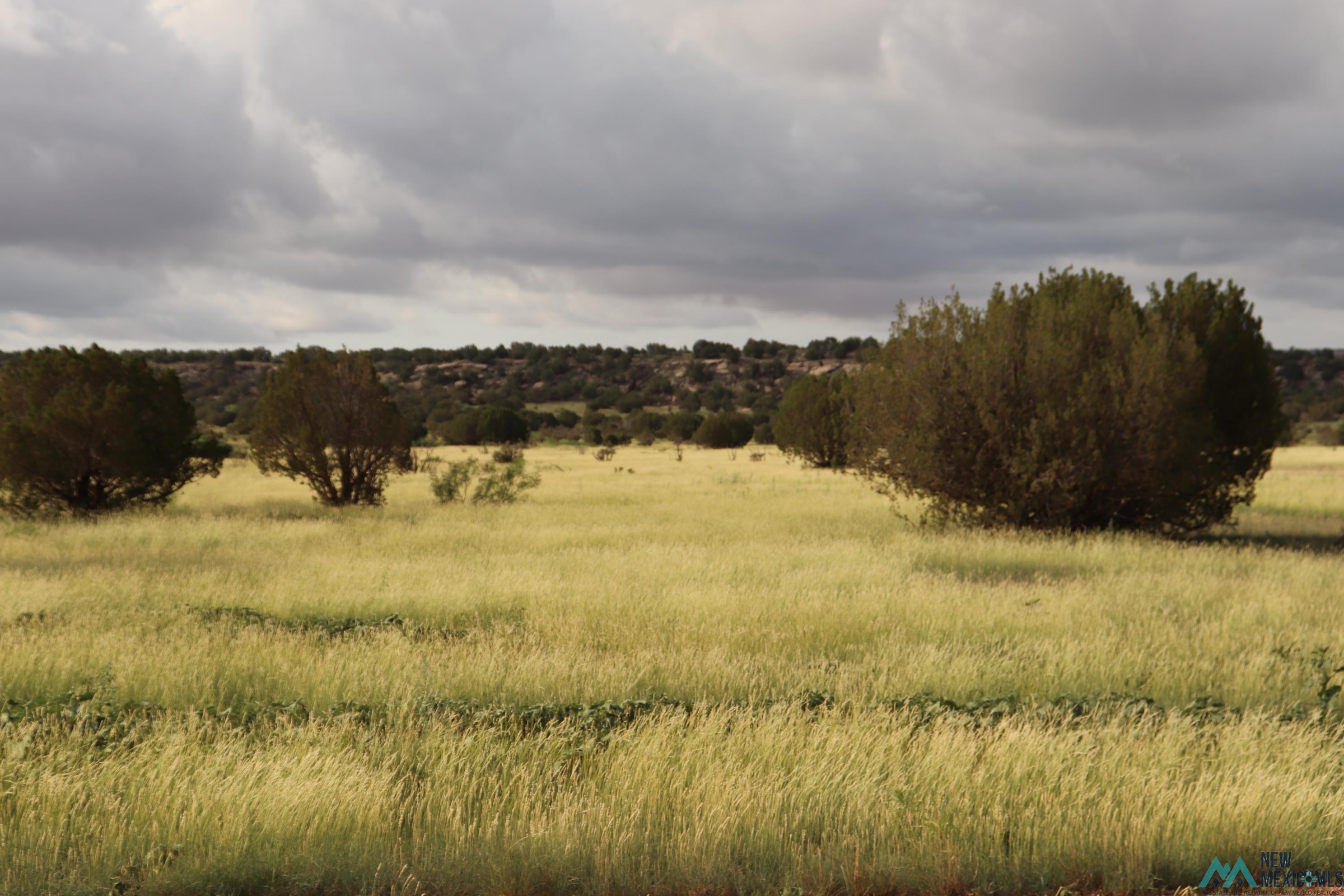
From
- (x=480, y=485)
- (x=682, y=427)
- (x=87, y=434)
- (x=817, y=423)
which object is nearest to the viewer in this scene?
(x=87, y=434)

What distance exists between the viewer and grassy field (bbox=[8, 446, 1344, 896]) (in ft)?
14.4

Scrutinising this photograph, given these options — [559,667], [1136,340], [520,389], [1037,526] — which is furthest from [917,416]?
[520,389]

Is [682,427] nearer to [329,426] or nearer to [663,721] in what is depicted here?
[329,426]

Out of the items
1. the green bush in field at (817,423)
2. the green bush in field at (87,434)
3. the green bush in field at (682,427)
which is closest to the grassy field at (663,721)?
the green bush in field at (87,434)

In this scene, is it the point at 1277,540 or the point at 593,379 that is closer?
the point at 1277,540

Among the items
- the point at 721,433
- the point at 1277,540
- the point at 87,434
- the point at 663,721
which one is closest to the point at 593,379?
the point at 721,433

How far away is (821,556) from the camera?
14.4 m

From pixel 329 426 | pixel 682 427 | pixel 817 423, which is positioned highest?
pixel 817 423

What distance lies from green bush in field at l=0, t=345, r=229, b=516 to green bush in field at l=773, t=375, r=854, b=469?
98.2ft

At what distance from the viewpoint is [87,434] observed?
20375 mm

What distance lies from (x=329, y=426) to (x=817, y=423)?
2759 centimetres

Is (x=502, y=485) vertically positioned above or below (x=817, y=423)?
below

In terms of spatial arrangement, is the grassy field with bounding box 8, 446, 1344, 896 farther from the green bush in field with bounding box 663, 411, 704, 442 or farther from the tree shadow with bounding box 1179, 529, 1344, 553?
the green bush in field with bounding box 663, 411, 704, 442

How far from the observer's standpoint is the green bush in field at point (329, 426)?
2317 cm
